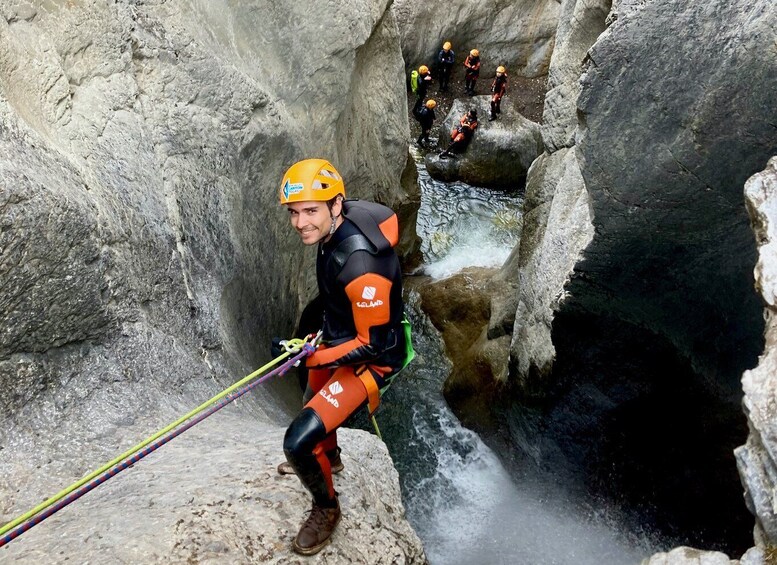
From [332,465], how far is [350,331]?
1133 mm

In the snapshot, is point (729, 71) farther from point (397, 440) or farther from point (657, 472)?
point (397, 440)

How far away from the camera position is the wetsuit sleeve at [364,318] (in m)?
3.24

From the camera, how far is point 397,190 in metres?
10.5

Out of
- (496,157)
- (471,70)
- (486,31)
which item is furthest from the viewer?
(486,31)

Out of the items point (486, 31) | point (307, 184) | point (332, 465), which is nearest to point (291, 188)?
point (307, 184)

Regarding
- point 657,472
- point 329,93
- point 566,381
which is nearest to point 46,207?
point 329,93

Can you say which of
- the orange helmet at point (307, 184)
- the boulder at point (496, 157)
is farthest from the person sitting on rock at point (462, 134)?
the orange helmet at point (307, 184)

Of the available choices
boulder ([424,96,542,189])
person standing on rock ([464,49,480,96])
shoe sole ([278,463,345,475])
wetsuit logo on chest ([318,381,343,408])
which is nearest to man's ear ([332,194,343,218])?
wetsuit logo on chest ([318,381,343,408])

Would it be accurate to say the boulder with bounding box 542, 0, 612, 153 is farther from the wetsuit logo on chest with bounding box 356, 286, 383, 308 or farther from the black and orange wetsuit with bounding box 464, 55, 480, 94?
the black and orange wetsuit with bounding box 464, 55, 480, 94

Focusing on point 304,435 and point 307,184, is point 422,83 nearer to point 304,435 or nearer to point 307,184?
point 307,184

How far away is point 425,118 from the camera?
15.6 metres

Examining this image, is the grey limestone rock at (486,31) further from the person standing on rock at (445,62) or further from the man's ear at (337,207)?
the man's ear at (337,207)

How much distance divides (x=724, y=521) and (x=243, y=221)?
225 inches

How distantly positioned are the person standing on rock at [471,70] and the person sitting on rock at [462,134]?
14.5 ft
